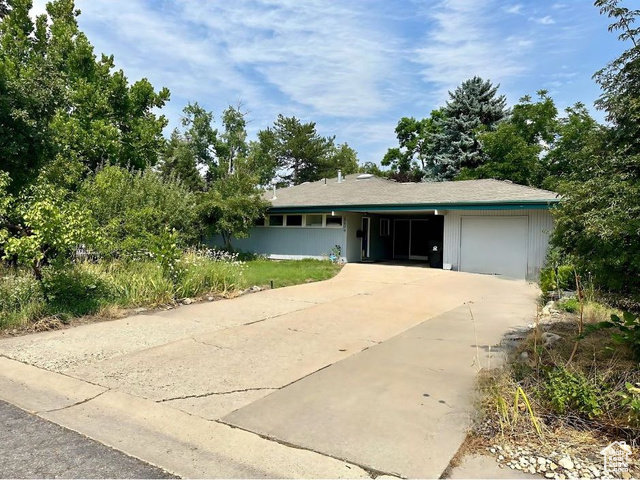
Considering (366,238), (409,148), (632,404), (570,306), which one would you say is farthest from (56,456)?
(409,148)

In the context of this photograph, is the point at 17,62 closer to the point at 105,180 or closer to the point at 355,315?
the point at 105,180

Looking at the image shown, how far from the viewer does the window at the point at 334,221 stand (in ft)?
61.0

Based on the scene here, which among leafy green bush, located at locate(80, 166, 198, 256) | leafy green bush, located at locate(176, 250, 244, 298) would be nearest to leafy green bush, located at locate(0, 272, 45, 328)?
leafy green bush, located at locate(80, 166, 198, 256)

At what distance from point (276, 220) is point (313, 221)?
2.13 meters

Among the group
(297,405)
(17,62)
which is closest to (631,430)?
(297,405)

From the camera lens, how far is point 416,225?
69.9 ft

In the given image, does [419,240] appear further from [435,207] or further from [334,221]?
[435,207]

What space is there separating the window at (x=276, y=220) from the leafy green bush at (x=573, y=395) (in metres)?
17.1

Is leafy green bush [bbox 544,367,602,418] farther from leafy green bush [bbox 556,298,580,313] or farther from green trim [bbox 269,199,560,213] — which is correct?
green trim [bbox 269,199,560,213]

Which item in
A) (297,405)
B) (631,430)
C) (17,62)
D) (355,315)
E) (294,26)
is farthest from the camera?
(17,62)

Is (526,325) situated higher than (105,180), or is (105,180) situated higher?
(105,180)

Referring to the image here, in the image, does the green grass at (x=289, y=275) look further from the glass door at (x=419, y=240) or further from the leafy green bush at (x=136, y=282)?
the glass door at (x=419, y=240)

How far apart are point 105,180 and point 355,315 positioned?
8896mm

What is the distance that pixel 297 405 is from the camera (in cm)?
392
